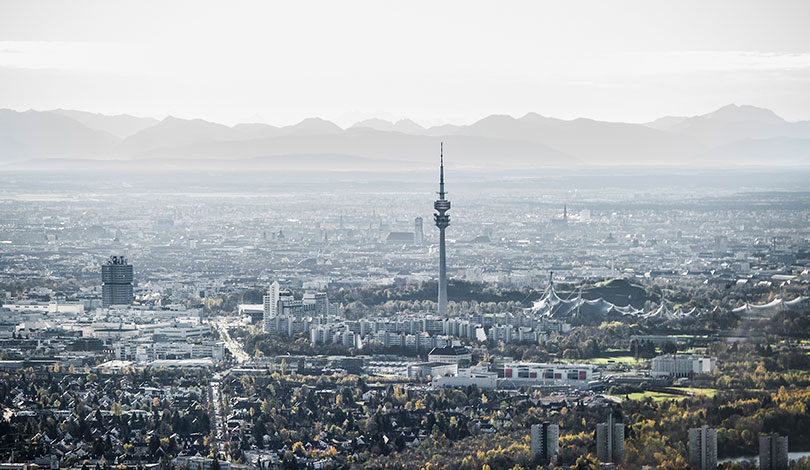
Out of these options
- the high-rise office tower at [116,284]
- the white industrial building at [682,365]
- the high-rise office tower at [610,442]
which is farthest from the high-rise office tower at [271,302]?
the high-rise office tower at [610,442]

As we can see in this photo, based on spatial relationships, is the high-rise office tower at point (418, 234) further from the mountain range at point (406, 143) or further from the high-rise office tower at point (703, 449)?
the mountain range at point (406, 143)

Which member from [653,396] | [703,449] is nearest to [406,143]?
[653,396]

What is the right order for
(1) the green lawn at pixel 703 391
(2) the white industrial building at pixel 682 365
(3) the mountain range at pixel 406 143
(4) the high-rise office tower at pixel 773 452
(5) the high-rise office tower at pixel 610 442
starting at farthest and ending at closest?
(3) the mountain range at pixel 406 143
(2) the white industrial building at pixel 682 365
(1) the green lawn at pixel 703 391
(5) the high-rise office tower at pixel 610 442
(4) the high-rise office tower at pixel 773 452

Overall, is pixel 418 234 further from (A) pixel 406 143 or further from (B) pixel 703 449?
(A) pixel 406 143

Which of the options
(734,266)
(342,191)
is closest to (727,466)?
(734,266)

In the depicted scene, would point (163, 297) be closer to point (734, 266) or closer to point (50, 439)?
point (734, 266)

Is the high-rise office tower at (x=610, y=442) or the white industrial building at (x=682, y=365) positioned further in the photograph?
the white industrial building at (x=682, y=365)

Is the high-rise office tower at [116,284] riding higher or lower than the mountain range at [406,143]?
lower

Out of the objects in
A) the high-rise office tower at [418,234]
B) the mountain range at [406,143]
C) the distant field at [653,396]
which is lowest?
the high-rise office tower at [418,234]
